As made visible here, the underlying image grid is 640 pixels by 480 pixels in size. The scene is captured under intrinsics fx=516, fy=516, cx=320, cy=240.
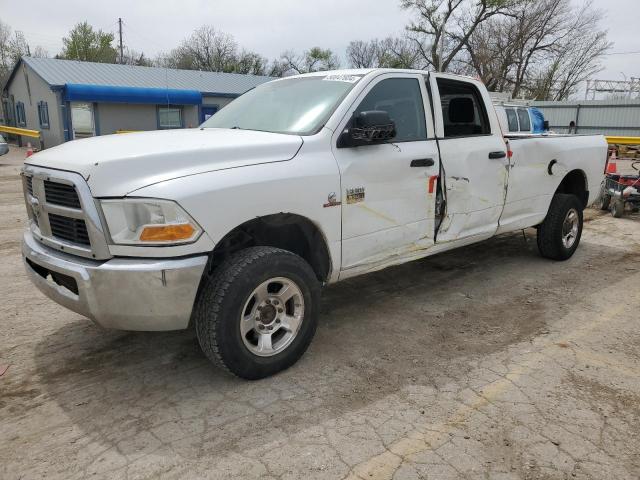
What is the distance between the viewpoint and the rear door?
14.6ft

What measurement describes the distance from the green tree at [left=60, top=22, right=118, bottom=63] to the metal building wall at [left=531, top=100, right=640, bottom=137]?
3922 cm

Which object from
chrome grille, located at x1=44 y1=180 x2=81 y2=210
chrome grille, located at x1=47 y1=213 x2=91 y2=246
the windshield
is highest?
the windshield

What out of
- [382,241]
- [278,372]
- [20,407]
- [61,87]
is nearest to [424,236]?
[382,241]

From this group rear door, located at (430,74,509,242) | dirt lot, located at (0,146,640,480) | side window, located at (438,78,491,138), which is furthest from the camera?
side window, located at (438,78,491,138)

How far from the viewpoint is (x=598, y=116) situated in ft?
94.3

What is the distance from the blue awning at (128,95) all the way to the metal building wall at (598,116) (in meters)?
18.5

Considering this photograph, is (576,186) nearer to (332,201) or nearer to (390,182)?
(390,182)

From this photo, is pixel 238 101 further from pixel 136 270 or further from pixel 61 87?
pixel 61 87

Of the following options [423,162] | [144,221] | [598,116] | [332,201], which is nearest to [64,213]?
[144,221]

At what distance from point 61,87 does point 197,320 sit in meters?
23.9

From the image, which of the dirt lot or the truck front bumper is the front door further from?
the truck front bumper

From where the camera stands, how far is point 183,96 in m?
26.3

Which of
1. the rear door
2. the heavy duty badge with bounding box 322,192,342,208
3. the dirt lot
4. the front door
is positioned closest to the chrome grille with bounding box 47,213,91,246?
the dirt lot

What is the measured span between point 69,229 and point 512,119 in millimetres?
14906
